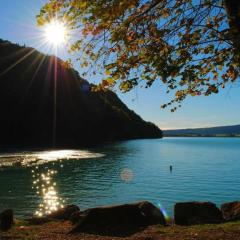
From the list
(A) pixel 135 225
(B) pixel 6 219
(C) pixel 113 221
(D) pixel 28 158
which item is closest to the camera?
(C) pixel 113 221

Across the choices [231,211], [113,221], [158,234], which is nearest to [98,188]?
[231,211]

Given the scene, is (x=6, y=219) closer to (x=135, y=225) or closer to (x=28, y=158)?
(x=135, y=225)

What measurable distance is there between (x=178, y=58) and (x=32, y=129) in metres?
187

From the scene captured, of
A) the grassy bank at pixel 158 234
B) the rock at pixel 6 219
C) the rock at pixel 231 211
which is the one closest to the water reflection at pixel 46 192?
the rock at pixel 6 219

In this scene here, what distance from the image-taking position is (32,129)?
195 m

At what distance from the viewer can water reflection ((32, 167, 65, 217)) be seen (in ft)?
133

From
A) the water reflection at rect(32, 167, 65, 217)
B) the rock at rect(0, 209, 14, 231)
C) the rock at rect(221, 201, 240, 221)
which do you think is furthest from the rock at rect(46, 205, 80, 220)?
the rock at rect(221, 201, 240, 221)

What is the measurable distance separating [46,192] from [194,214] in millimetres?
31035

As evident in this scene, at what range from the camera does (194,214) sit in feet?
78.2

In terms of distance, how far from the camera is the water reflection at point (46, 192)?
40.5 m

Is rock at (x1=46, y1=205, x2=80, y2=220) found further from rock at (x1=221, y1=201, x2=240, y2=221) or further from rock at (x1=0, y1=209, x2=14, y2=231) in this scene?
rock at (x1=221, y1=201, x2=240, y2=221)

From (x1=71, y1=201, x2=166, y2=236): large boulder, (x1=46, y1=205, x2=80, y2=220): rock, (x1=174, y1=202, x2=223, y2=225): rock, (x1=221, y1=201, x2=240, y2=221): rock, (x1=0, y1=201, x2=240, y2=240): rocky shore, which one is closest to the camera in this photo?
(x1=0, y1=201, x2=240, y2=240): rocky shore

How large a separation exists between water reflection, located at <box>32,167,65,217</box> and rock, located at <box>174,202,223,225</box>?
16.3m

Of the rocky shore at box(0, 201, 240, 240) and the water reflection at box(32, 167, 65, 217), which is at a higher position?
the rocky shore at box(0, 201, 240, 240)
